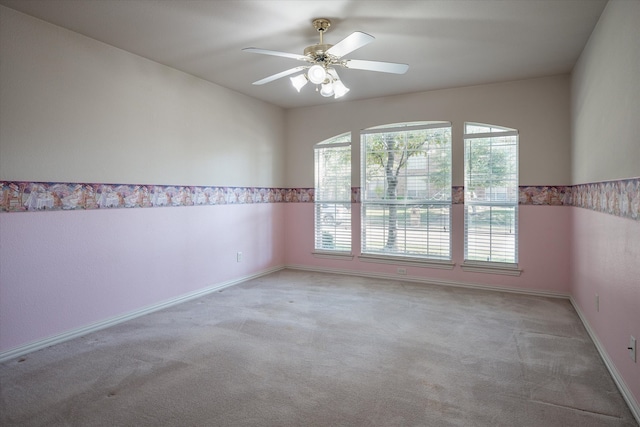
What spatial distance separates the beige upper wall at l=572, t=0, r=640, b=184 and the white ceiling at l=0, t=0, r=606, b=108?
0.82ft

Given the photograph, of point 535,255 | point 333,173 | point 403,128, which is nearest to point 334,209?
point 333,173

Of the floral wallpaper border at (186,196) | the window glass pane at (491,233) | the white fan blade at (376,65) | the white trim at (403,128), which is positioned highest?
the white fan blade at (376,65)

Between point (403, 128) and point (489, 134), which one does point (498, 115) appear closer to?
point (489, 134)

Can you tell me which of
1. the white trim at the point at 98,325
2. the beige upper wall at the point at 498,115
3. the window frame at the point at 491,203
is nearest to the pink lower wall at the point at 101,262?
the white trim at the point at 98,325

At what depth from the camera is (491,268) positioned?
464 centimetres

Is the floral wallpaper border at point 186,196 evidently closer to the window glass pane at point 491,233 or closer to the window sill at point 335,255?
the window glass pane at point 491,233

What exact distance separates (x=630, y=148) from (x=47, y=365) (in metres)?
4.16

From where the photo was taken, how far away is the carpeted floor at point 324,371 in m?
2.04

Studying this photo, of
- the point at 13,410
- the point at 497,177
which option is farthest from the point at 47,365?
the point at 497,177

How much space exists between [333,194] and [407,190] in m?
1.18

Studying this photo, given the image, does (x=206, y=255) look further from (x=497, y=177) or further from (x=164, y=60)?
(x=497, y=177)

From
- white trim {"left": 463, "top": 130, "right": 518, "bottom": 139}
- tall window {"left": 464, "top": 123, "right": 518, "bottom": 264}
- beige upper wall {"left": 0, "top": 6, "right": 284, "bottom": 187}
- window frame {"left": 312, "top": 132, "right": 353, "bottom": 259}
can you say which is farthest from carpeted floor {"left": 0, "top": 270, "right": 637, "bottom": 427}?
A: white trim {"left": 463, "top": 130, "right": 518, "bottom": 139}

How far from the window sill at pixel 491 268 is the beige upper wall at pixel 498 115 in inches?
41.5

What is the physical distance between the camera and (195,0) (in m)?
2.66
